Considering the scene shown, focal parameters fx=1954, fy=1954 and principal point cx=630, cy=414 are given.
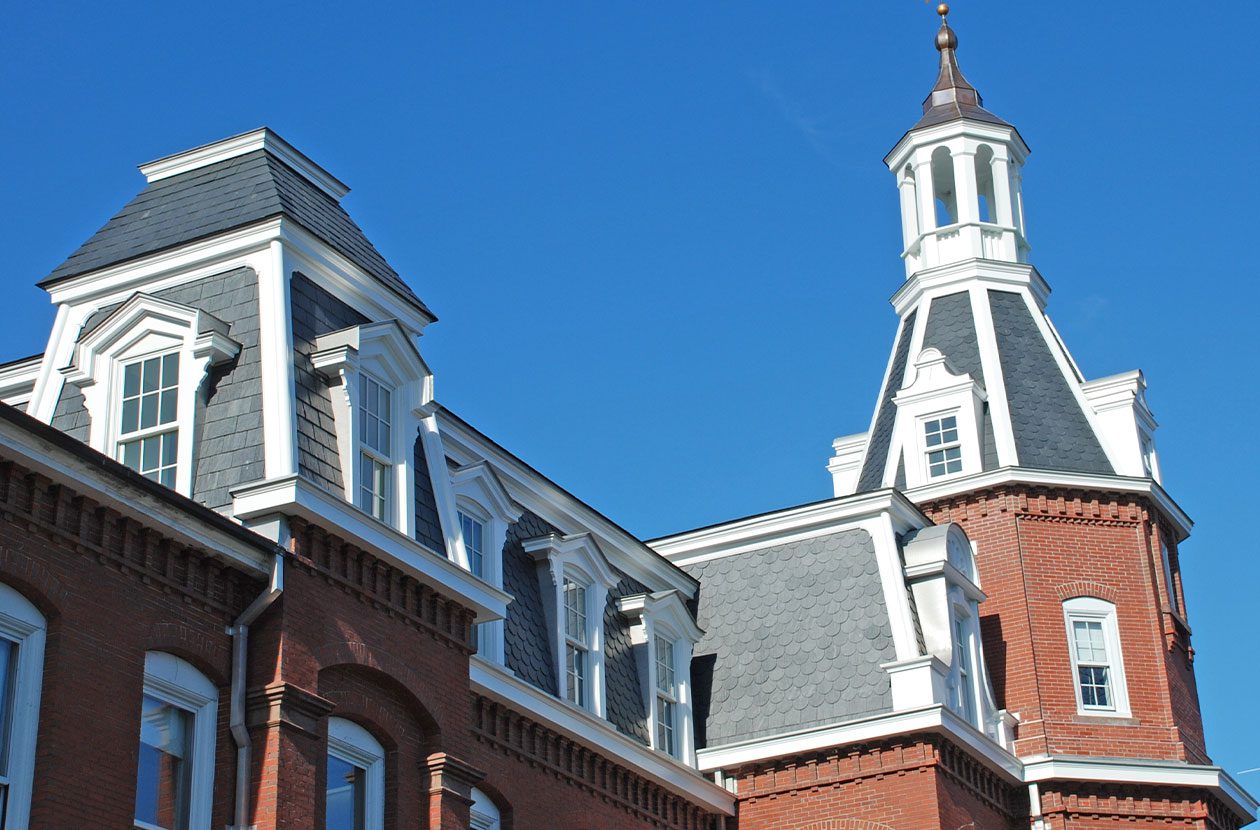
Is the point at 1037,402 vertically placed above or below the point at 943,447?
above

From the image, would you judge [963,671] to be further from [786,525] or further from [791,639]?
[786,525]

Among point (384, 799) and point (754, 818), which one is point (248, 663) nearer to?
point (384, 799)

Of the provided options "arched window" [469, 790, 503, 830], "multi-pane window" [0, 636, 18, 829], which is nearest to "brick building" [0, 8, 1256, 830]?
"multi-pane window" [0, 636, 18, 829]

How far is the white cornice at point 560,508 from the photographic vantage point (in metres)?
25.7

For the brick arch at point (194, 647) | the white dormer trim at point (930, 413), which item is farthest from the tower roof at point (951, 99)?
the brick arch at point (194, 647)

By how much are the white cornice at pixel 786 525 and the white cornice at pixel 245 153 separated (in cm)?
1027

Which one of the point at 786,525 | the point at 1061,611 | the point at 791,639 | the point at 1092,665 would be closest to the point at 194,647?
the point at 791,639

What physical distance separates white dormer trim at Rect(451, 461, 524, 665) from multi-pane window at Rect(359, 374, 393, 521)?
9.60 ft

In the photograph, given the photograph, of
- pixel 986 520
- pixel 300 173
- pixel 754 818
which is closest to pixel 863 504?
pixel 986 520

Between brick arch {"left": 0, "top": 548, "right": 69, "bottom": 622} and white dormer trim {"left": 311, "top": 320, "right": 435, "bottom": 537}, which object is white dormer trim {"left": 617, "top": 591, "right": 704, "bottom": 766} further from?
brick arch {"left": 0, "top": 548, "right": 69, "bottom": 622}

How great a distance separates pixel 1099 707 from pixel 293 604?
17018 millimetres

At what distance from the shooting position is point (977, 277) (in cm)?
3747

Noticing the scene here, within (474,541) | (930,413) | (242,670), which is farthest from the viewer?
(930,413)

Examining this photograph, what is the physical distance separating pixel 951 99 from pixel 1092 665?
1368cm
